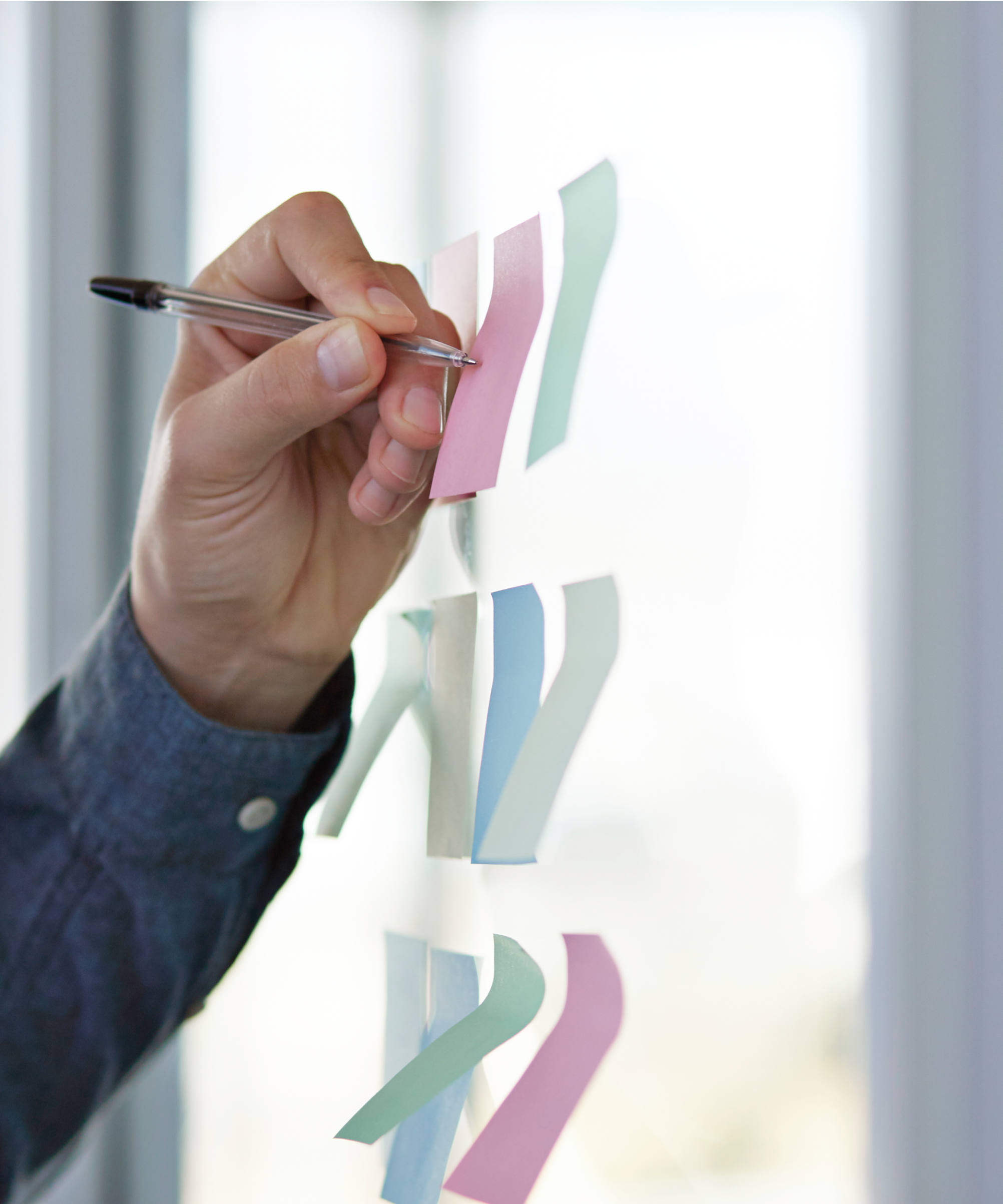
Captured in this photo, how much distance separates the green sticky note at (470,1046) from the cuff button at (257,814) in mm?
150

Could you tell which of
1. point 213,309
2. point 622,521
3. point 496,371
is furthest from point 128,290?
point 622,521

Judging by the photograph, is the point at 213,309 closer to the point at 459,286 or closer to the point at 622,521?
the point at 459,286

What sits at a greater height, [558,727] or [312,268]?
[312,268]

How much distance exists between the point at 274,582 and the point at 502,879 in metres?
0.33

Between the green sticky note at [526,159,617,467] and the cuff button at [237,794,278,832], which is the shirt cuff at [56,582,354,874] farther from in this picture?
the green sticky note at [526,159,617,467]

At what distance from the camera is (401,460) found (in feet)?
0.91

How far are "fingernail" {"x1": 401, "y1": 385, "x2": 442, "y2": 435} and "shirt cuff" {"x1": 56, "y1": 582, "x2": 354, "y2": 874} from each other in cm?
15

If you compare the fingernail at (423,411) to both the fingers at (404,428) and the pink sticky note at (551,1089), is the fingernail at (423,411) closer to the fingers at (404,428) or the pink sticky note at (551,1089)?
the fingers at (404,428)

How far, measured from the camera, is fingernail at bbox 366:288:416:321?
26cm

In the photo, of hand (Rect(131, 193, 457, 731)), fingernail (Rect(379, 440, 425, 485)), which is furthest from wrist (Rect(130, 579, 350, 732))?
fingernail (Rect(379, 440, 425, 485))

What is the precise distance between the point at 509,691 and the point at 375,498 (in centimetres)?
9

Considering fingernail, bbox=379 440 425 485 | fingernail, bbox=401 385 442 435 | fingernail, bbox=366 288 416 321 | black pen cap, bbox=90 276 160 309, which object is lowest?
fingernail, bbox=379 440 425 485

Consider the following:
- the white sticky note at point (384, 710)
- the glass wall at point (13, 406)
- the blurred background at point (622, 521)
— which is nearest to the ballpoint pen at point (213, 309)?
the white sticky note at point (384, 710)

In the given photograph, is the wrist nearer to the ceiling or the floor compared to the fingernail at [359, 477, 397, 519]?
nearer to the floor
